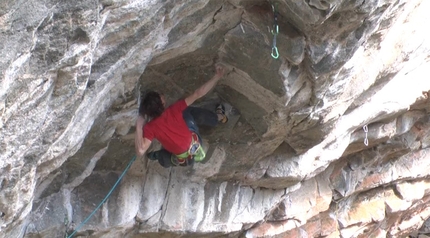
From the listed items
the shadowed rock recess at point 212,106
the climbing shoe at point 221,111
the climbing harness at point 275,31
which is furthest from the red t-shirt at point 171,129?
the climbing harness at point 275,31

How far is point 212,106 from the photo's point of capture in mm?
6703

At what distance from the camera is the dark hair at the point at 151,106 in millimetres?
5883

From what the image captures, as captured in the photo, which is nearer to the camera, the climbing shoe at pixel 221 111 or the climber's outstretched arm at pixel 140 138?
the climber's outstretched arm at pixel 140 138

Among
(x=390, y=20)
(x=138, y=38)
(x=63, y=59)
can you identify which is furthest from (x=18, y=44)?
(x=390, y=20)

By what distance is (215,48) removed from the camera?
18.7 feet

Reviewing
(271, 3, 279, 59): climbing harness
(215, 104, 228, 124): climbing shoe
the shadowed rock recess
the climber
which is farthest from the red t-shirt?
(271, 3, 279, 59): climbing harness

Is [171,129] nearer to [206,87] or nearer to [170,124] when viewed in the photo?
[170,124]

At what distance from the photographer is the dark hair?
5883 mm

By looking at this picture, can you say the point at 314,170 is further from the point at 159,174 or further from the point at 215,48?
the point at 215,48

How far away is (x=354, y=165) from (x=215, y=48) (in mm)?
5260

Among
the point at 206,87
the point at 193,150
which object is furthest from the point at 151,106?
the point at 193,150

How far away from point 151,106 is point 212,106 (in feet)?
3.37

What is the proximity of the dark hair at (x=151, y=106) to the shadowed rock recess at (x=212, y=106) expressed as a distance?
0.13 meters

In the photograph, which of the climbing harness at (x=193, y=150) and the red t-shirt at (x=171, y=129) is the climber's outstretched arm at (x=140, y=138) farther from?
the climbing harness at (x=193, y=150)
